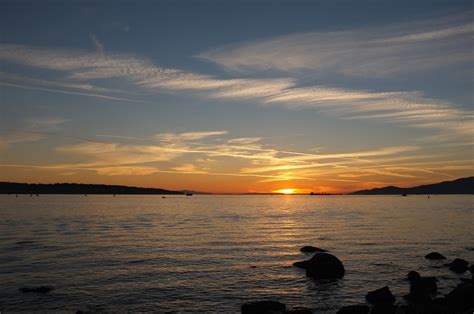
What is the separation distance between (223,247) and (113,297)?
79.8ft

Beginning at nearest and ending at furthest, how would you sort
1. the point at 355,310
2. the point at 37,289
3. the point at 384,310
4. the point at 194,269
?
the point at 384,310, the point at 355,310, the point at 37,289, the point at 194,269

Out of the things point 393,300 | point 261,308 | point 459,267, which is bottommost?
point 393,300

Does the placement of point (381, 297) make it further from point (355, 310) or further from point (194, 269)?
point (194, 269)

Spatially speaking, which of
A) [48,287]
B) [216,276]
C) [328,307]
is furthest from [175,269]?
[328,307]

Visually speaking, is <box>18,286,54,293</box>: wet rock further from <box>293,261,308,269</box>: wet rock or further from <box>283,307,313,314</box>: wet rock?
<box>293,261,308,269</box>: wet rock

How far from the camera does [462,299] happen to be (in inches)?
923

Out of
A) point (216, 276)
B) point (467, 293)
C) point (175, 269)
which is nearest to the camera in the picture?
point (467, 293)

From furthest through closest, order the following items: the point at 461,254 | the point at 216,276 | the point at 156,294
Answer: the point at 461,254, the point at 216,276, the point at 156,294

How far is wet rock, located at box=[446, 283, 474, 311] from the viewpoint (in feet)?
75.2

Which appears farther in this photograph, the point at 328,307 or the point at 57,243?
the point at 57,243

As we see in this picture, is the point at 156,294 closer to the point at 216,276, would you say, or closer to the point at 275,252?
the point at 216,276

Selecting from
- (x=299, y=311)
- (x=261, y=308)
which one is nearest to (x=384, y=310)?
(x=299, y=311)

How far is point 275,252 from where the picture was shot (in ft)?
155

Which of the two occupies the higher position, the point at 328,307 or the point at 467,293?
the point at 467,293
